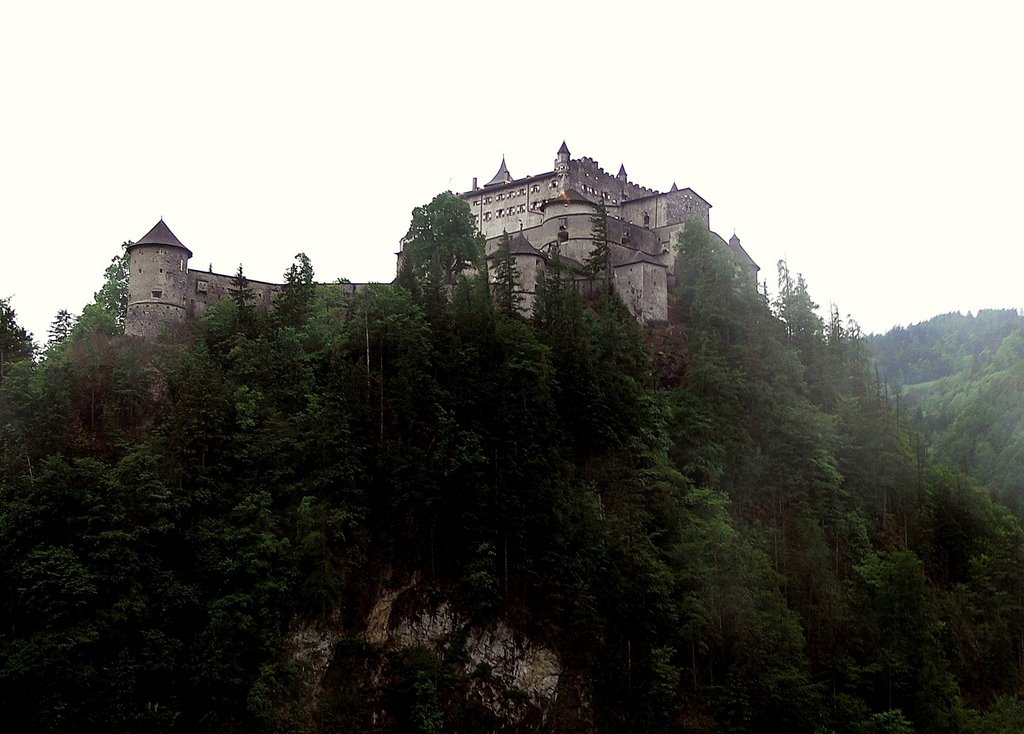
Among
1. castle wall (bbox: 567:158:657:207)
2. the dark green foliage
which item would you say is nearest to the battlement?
the dark green foliage

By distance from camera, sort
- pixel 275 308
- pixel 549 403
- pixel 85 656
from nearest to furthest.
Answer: pixel 85 656, pixel 549 403, pixel 275 308

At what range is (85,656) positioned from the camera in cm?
3850

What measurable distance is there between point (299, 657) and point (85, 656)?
7.99 m

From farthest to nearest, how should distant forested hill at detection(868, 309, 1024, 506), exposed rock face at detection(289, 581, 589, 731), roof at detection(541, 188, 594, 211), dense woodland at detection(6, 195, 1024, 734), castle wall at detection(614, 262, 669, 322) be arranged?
distant forested hill at detection(868, 309, 1024, 506) < roof at detection(541, 188, 594, 211) < castle wall at detection(614, 262, 669, 322) < exposed rock face at detection(289, 581, 589, 731) < dense woodland at detection(6, 195, 1024, 734)

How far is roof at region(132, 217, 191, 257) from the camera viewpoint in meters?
55.5

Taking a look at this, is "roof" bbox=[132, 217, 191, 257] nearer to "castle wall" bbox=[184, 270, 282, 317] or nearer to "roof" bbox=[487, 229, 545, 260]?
"castle wall" bbox=[184, 270, 282, 317]

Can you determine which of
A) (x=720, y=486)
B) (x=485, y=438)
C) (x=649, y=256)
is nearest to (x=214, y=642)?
(x=485, y=438)

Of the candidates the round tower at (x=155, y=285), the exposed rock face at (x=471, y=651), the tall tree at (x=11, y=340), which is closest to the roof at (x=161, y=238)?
the round tower at (x=155, y=285)

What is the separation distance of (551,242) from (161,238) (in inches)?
1018

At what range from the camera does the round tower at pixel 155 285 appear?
54469mm

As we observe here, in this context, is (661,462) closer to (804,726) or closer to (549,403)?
(549,403)

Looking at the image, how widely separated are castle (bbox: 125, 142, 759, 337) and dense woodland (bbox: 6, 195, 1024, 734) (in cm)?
231

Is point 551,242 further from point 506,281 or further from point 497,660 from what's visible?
point 497,660

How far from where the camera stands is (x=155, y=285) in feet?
180
